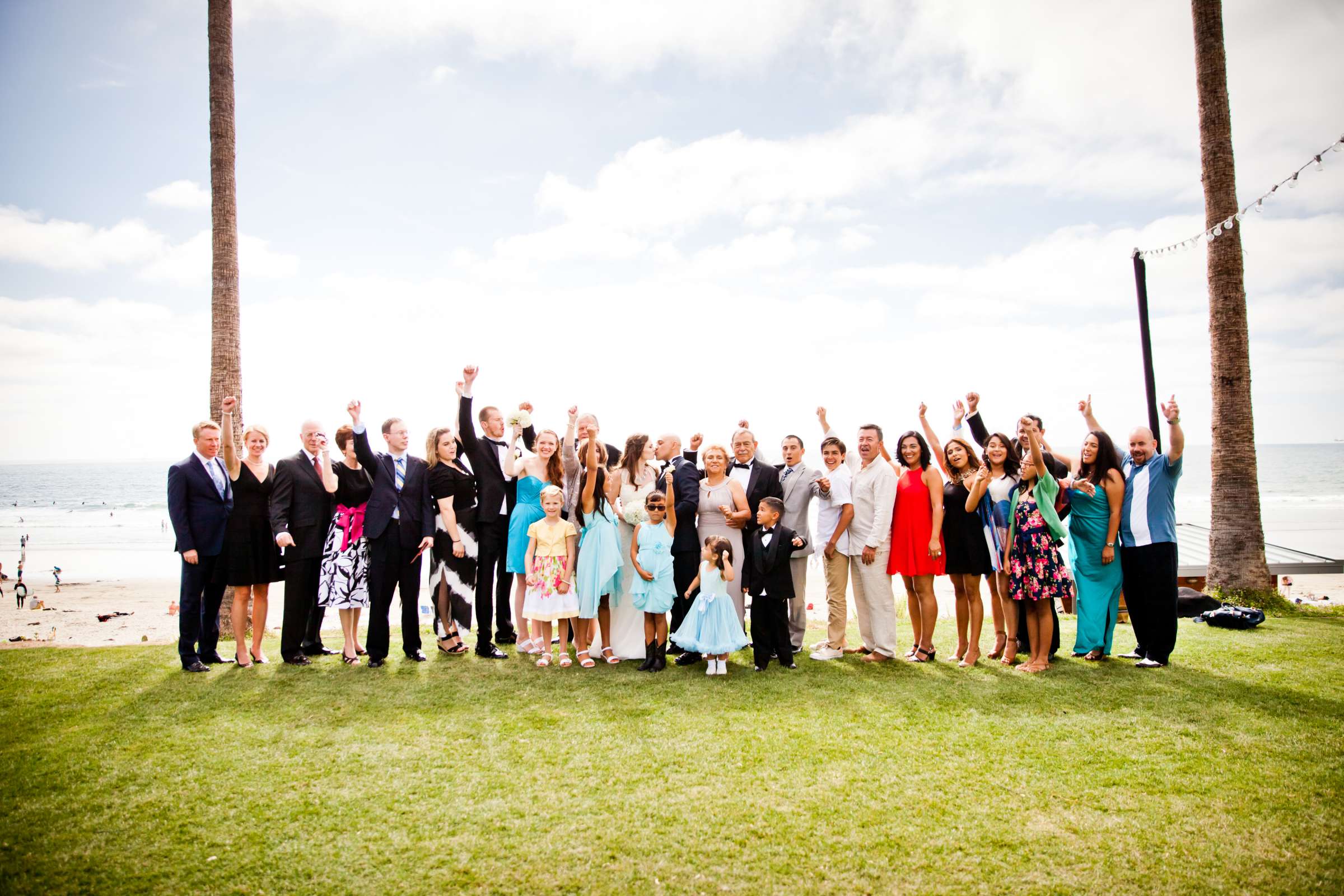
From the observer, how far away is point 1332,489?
173 ft

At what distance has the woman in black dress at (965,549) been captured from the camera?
6.69 metres

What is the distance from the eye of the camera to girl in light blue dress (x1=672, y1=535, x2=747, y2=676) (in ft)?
20.5

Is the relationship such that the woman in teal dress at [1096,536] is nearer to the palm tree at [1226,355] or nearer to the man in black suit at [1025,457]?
the man in black suit at [1025,457]

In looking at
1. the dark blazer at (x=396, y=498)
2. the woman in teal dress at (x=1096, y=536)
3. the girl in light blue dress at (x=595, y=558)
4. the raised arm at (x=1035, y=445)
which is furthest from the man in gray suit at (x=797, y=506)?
the dark blazer at (x=396, y=498)

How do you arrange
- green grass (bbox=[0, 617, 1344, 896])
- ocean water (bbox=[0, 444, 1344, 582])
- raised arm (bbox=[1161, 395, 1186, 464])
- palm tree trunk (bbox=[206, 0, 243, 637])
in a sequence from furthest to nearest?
ocean water (bbox=[0, 444, 1344, 582]) < palm tree trunk (bbox=[206, 0, 243, 637]) < raised arm (bbox=[1161, 395, 1186, 464]) < green grass (bbox=[0, 617, 1344, 896])

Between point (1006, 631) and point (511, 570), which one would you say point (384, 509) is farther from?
point (1006, 631)

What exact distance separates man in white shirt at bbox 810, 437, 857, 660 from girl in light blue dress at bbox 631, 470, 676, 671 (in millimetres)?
1552

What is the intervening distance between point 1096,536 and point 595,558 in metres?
4.53

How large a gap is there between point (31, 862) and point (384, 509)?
12.0 feet

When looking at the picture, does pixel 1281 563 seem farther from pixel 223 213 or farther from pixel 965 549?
pixel 223 213

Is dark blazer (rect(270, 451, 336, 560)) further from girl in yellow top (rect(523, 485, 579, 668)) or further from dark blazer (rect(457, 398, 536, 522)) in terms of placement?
girl in yellow top (rect(523, 485, 579, 668))

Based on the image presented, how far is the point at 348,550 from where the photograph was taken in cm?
671

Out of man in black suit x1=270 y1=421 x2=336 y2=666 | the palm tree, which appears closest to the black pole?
the palm tree

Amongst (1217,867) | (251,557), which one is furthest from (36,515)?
(1217,867)
